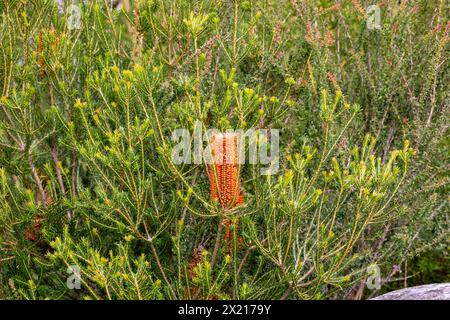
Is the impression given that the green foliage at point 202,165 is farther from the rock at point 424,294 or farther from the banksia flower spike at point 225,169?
the rock at point 424,294

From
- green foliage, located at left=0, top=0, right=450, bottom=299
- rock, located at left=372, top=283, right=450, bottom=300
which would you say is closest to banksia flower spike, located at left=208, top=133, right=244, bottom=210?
green foliage, located at left=0, top=0, right=450, bottom=299

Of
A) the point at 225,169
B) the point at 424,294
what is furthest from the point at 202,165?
the point at 424,294

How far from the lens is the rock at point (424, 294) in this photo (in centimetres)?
414

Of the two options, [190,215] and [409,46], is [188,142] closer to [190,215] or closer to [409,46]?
[190,215]

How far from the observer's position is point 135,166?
338 centimetres

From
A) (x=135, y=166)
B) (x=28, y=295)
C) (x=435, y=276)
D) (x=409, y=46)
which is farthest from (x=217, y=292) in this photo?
(x=435, y=276)

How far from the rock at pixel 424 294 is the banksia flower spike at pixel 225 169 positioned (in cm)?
142

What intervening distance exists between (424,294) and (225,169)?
66.4 inches

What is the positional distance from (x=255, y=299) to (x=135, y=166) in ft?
3.29

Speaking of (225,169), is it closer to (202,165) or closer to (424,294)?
(202,165)

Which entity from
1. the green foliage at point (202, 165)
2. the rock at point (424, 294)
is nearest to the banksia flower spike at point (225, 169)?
the green foliage at point (202, 165)

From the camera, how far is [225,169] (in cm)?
328

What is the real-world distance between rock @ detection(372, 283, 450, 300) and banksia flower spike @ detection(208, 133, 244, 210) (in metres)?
1.42

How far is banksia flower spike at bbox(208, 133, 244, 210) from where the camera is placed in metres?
3.25
